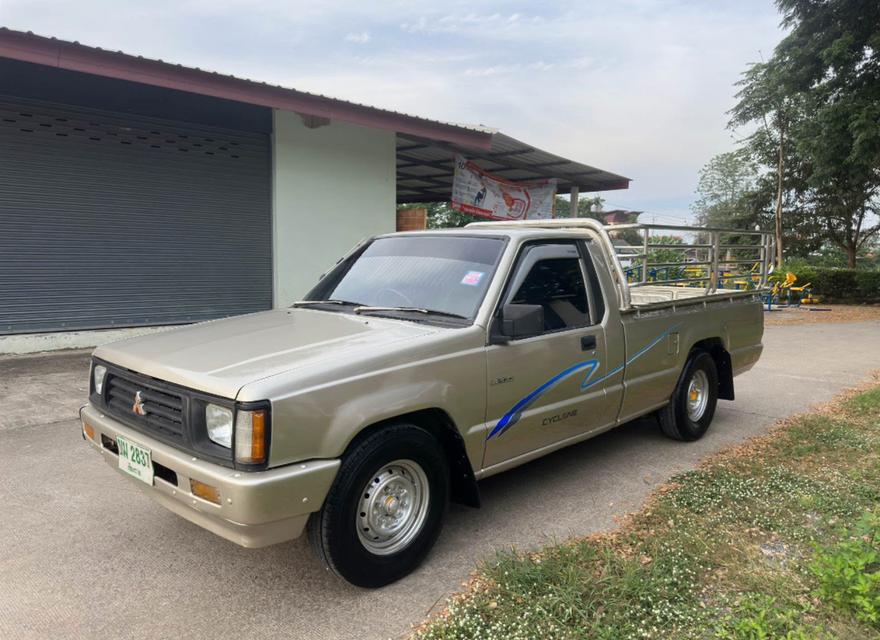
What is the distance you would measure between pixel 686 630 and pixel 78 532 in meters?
3.30

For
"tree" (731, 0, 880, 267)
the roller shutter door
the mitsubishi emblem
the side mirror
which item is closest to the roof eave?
the roller shutter door

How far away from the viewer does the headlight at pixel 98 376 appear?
3.46 meters

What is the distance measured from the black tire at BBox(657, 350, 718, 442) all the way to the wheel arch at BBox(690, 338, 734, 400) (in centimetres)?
11

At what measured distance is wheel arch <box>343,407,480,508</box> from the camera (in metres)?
3.26

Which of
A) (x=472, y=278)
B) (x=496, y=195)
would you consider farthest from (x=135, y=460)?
(x=496, y=195)

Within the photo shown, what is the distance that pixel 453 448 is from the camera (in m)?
3.38

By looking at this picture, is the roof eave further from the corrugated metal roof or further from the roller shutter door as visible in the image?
the roller shutter door

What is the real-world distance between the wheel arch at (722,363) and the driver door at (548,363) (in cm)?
191

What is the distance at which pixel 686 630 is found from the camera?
8.60 ft

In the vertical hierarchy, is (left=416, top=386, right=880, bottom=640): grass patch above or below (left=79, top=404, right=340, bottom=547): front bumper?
below

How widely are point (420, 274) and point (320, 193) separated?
748 cm

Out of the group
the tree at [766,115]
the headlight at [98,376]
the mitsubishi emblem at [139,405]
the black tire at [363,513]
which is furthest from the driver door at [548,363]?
the tree at [766,115]

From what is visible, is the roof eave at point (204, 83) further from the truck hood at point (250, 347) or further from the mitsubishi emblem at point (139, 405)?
the mitsubishi emblem at point (139, 405)

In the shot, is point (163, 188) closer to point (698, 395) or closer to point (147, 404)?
point (147, 404)
